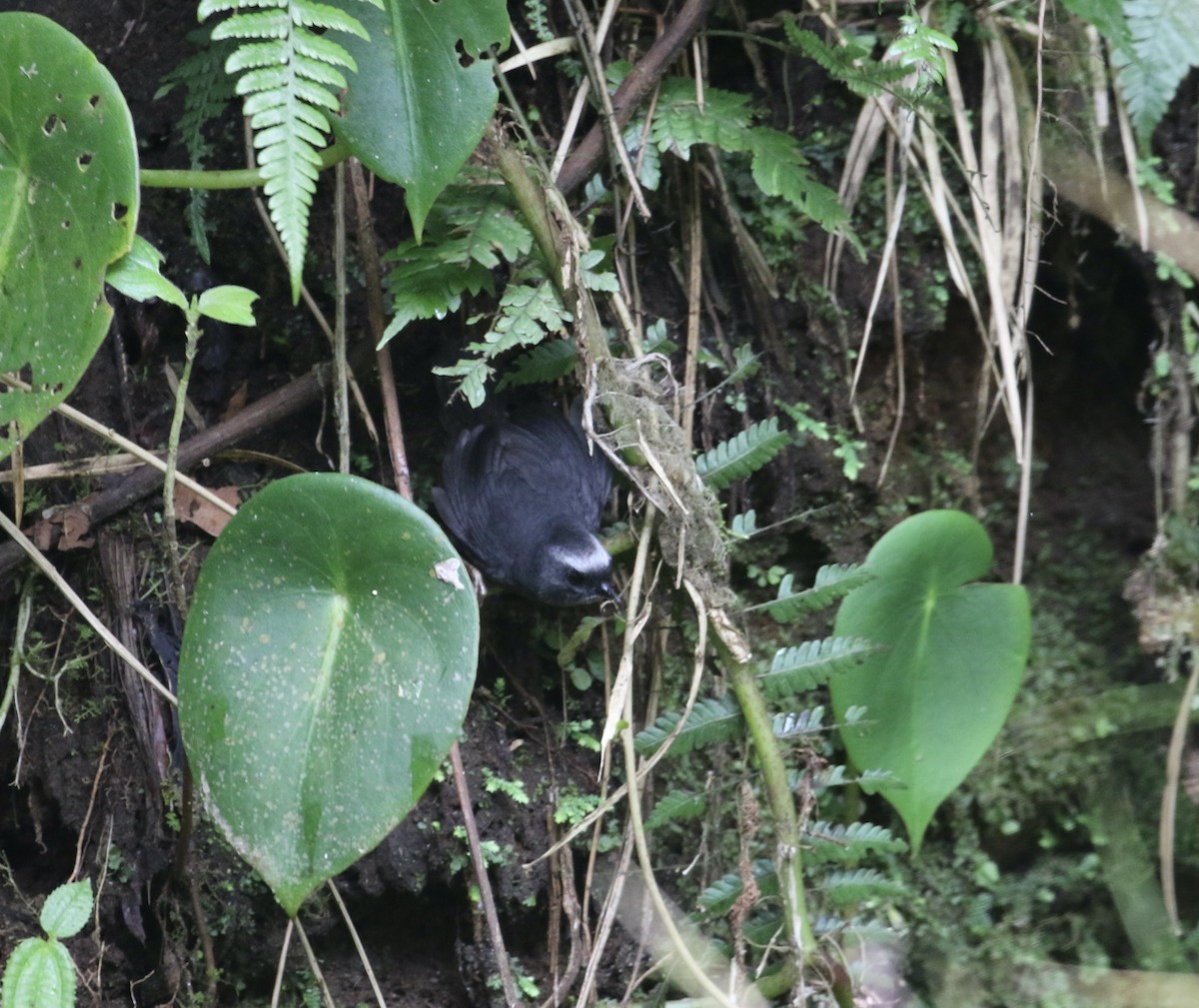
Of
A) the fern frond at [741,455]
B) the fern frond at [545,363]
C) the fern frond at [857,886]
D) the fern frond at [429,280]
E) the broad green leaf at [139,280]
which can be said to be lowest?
the fern frond at [857,886]

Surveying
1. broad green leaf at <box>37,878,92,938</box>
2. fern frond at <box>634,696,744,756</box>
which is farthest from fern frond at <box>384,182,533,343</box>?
broad green leaf at <box>37,878,92,938</box>

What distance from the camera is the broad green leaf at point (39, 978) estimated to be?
1.79 m

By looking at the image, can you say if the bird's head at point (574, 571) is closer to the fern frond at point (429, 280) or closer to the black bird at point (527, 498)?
the black bird at point (527, 498)

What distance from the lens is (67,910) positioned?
187 centimetres

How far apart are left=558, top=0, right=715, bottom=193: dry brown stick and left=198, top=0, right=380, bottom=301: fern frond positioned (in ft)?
2.28

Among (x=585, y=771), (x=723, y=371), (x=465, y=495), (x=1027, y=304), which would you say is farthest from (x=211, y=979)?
(x=1027, y=304)

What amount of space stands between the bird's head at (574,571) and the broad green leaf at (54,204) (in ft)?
3.17

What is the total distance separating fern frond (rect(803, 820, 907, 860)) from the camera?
2.05 meters

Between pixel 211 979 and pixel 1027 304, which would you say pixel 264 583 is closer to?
pixel 211 979

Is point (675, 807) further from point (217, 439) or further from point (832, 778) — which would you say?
point (217, 439)

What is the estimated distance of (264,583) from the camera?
184 centimetres

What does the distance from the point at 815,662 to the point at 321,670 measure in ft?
2.86

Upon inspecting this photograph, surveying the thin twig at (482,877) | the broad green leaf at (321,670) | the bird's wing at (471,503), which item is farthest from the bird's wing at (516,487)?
the broad green leaf at (321,670)

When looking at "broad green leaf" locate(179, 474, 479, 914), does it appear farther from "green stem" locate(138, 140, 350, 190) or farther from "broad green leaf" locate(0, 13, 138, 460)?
"green stem" locate(138, 140, 350, 190)
